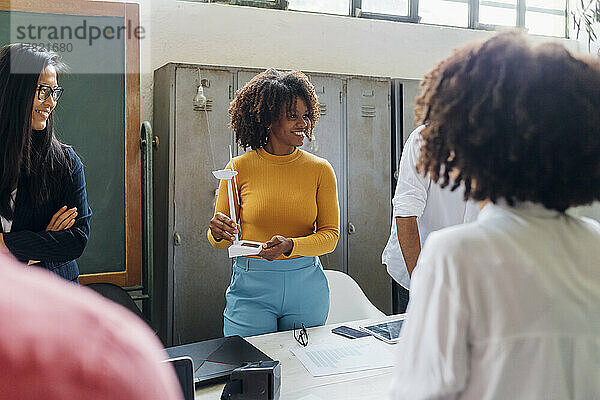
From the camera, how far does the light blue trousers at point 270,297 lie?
2033 mm

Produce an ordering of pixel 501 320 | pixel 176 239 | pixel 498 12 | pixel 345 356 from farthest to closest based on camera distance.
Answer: pixel 498 12
pixel 176 239
pixel 345 356
pixel 501 320

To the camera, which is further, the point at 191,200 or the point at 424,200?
the point at 191,200

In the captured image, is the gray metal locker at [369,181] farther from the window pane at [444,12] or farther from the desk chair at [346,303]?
the window pane at [444,12]

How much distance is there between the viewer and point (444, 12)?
15.8 ft

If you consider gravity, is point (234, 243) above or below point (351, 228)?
above

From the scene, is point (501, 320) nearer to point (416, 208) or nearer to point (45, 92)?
point (416, 208)

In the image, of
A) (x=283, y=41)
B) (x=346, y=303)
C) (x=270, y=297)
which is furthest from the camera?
(x=283, y=41)

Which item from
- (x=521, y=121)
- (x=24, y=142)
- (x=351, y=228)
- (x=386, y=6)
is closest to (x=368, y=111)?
(x=351, y=228)

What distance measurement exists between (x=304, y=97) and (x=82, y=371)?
2.12 m

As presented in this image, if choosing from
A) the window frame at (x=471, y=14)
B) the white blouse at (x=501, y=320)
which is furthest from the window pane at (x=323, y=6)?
the white blouse at (x=501, y=320)

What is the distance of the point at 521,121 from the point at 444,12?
437 cm

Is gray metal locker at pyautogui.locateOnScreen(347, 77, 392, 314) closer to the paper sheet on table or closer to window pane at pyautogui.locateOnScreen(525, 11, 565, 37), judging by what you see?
the paper sheet on table

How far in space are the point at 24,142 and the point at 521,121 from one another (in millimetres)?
1856

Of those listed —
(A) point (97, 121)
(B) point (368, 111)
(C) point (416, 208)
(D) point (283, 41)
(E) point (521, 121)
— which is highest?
(D) point (283, 41)
